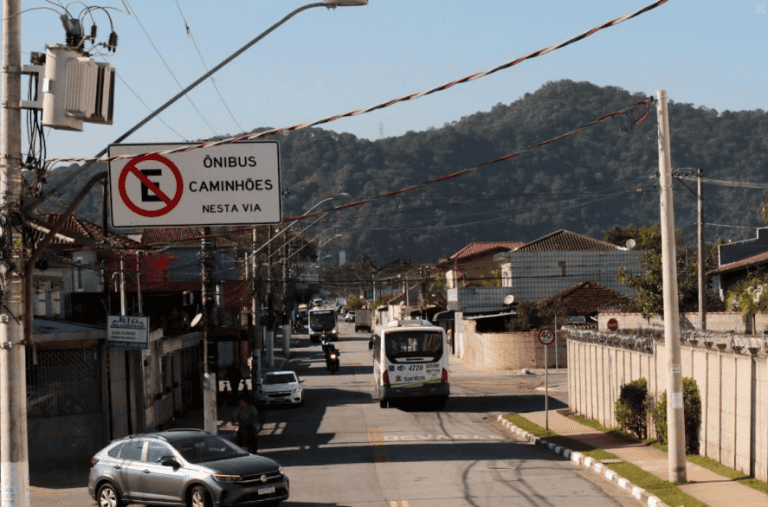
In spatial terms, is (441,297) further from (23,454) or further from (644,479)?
(23,454)

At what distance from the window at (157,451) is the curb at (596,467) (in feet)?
26.8

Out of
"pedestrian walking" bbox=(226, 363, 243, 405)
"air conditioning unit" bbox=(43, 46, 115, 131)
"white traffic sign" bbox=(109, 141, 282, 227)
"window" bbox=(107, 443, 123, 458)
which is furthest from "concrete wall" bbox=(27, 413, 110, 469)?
"air conditioning unit" bbox=(43, 46, 115, 131)

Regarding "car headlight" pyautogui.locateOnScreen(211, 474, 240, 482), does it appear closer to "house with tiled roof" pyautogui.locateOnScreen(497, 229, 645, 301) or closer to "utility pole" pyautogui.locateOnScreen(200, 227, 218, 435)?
"utility pole" pyautogui.locateOnScreen(200, 227, 218, 435)

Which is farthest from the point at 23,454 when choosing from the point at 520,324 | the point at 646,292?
the point at 520,324

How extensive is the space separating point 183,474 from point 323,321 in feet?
278

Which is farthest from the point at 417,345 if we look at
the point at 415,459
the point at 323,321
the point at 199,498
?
the point at 323,321

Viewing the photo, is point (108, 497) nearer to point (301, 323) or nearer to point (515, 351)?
point (515, 351)

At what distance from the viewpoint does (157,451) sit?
1700 centimetres

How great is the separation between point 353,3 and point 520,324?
50112 mm

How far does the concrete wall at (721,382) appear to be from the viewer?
16.6m

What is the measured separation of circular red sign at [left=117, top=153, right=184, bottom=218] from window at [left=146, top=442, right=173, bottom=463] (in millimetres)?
5756

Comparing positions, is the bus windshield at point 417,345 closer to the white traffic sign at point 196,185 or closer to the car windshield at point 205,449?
the car windshield at point 205,449

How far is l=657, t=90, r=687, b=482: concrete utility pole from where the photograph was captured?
1727cm

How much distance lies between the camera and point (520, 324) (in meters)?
59.6
